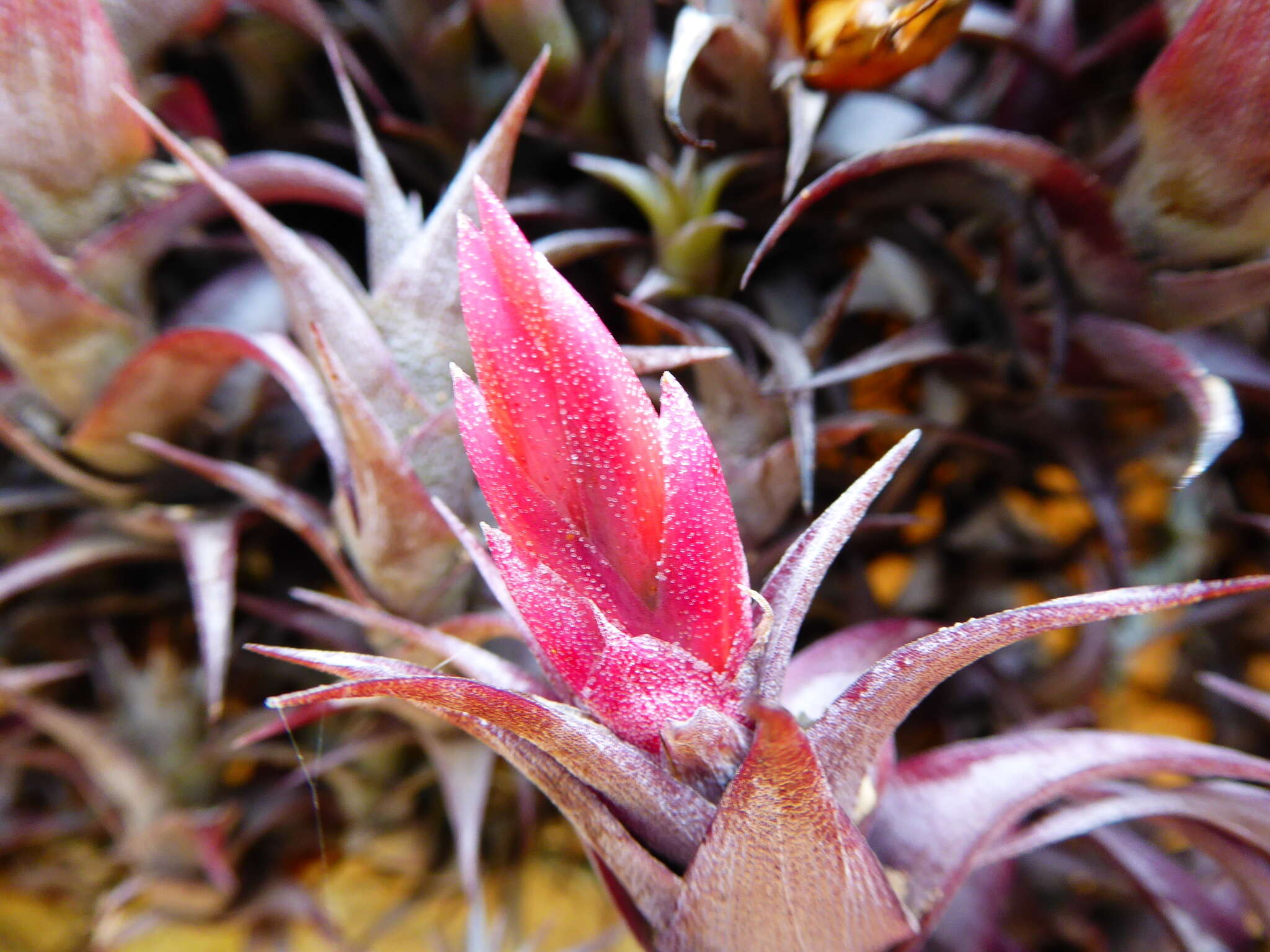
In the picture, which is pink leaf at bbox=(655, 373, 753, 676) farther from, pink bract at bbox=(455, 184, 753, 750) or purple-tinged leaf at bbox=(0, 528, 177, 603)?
purple-tinged leaf at bbox=(0, 528, 177, 603)

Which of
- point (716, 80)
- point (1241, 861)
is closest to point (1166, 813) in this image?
point (1241, 861)

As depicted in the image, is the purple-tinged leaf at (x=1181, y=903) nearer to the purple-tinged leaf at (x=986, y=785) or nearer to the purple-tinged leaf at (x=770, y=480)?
the purple-tinged leaf at (x=986, y=785)

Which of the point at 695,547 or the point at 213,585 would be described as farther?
the point at 213,585

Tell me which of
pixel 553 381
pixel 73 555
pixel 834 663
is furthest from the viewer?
pixel 73 555

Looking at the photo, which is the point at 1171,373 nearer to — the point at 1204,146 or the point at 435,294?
the point at 1204,146

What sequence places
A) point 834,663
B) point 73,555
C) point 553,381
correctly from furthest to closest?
point 73,555, point 834,663, point 553,381

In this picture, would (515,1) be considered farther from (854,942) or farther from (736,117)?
(854,942)

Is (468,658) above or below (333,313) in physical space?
below
